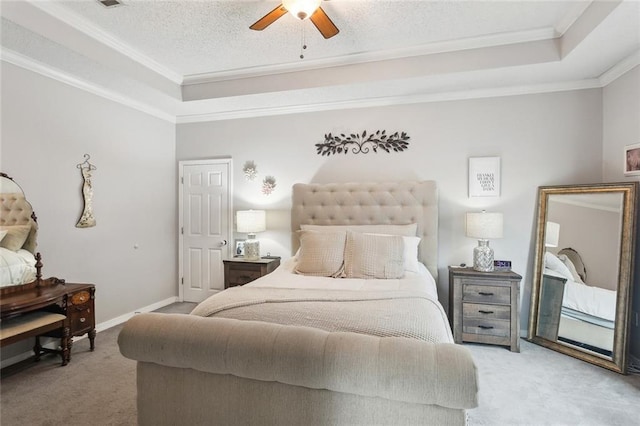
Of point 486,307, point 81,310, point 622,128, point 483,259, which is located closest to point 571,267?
point 483,259

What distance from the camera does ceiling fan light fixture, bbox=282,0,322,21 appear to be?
2.04 meters

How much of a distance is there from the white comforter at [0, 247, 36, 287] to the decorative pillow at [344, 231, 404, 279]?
2858mm

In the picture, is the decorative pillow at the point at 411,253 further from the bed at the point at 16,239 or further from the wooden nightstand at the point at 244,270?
the bed at the point at 16,239

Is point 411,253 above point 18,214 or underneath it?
underneath

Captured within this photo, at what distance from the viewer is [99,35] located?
2885 mm

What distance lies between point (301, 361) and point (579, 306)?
299 cm

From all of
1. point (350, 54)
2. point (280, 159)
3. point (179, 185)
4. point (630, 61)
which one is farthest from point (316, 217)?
point (630, 61)

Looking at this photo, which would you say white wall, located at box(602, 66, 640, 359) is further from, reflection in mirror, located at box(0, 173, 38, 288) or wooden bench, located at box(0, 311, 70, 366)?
reflection in mirror, located at box(0, 173, 38, 288)

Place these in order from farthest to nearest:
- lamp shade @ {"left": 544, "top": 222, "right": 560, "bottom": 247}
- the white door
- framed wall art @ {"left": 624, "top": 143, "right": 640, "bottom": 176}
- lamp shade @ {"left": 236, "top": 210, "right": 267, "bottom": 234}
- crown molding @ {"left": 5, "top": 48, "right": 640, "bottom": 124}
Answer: the white door, lamp shade @ {"left": 236, "top": 210, "right": 267, "bottom": 234}, lamp shade @ {"left": 544, "top": 222, "right": 560, "bottom": 247}, crown molding @ {"left": 5, "top": 48, "right": 640, "bottom": 124}, framed wall art @ {"left": 624, "top": 143, "right": 640, "bottom": 176}

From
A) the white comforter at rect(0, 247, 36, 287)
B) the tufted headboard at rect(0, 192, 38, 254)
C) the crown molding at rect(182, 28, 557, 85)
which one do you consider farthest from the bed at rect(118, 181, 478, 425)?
the crown molding at rect(182, 28, 557, 85)

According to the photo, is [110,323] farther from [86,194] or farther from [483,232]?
[483,232]

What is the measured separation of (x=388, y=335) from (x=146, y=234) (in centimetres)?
379

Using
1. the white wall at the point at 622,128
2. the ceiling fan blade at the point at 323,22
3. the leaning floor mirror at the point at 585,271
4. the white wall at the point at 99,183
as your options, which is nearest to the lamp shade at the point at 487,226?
the leaning floor mirror at the point at 585,271

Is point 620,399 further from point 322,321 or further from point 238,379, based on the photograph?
point 238,379
